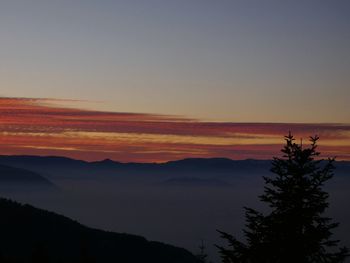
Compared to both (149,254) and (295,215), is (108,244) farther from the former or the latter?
(295,215)

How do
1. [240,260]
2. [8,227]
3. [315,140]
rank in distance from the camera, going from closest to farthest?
1. [240,260]
2. [315,140]
3. [8,227]

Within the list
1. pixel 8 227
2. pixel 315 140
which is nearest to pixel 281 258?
pixel 315 140

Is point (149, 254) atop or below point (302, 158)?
below

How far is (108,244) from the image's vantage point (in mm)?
198625

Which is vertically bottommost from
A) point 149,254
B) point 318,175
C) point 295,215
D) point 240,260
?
point 149,254

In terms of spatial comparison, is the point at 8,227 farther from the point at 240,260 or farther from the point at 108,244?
the point at 240,260

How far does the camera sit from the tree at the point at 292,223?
15977mm

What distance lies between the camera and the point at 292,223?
16391 mm

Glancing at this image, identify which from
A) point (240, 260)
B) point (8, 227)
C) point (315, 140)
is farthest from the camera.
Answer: point (8, 227)

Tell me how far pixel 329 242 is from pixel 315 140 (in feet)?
10.1

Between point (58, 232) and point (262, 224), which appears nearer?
point (262, 224)

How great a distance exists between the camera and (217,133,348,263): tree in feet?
52.4

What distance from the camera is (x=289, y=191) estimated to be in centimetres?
1669

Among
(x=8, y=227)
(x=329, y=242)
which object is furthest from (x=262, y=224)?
(x=8, y=227)
